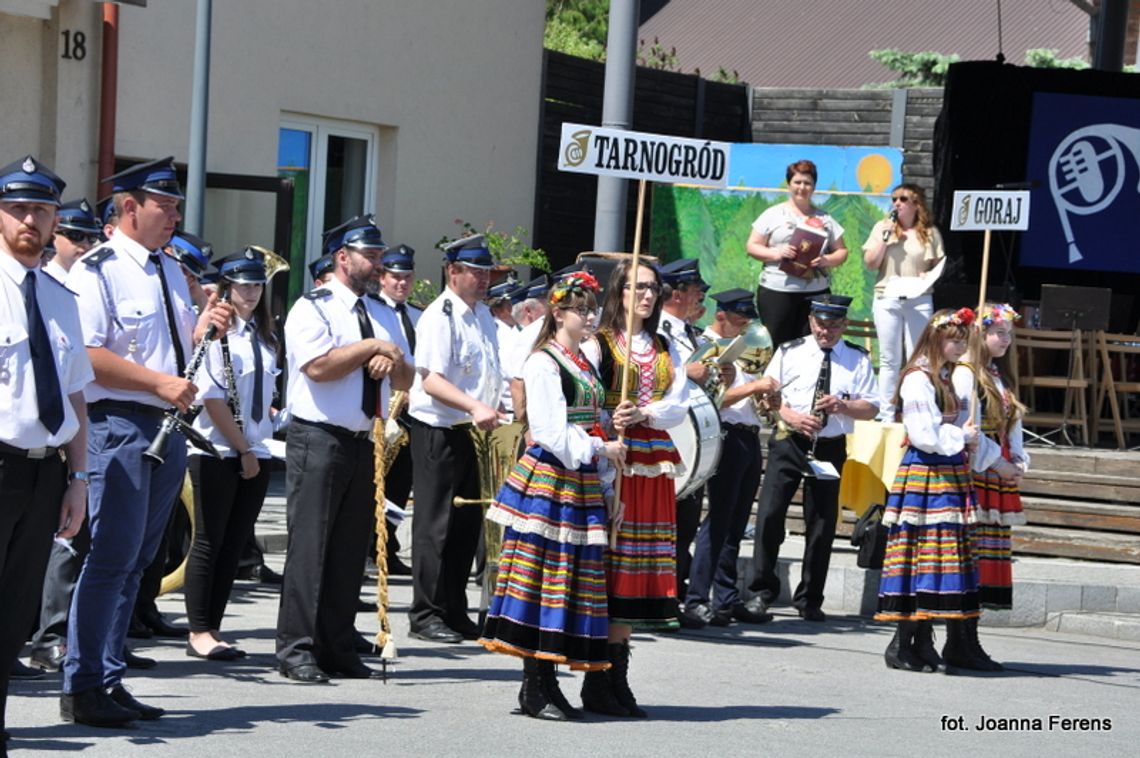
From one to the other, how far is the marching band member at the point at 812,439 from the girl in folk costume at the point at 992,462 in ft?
5.02

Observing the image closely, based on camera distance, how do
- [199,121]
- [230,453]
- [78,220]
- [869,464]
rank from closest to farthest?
1. [78,220]
2. [230,453]
3. [869,464]
4. [199,121]

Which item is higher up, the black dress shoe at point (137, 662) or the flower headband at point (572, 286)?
the flower headband at point (572, 286)

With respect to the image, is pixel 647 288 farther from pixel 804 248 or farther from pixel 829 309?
pixel 804 248

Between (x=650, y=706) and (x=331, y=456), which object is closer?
(x=331, y=456)

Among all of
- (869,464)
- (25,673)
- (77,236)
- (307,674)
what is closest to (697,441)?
(869,464)

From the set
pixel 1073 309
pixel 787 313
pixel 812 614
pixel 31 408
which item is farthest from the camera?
pixel 1073 309

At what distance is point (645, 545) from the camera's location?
8.11 m

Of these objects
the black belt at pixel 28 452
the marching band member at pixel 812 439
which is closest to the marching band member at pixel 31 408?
the black belt at pixel 28 452

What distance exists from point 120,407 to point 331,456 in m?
1.29

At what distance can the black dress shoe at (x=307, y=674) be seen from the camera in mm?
8359

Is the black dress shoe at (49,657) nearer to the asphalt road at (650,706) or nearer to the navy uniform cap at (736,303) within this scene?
the asphalt road at (650,706)

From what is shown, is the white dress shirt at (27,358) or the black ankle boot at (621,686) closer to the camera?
the white dress shirt at (27,358)

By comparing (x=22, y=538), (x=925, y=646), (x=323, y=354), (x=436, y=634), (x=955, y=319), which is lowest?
(x=436, y=634)

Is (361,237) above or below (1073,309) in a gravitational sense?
above
